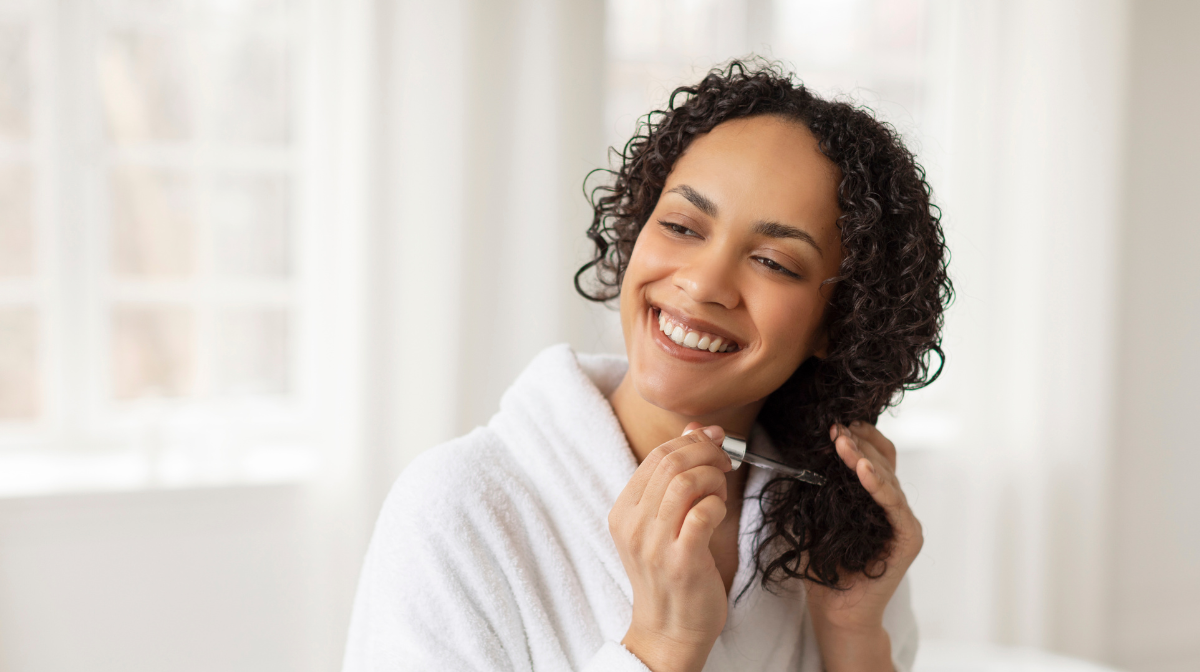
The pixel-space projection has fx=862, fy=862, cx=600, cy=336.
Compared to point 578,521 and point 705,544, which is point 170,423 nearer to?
point 578,521

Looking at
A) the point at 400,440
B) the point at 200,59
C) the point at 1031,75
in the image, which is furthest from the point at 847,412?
the point at 1031,75

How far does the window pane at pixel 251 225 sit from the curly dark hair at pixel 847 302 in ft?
4.42

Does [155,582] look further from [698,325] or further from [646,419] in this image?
[698,325]

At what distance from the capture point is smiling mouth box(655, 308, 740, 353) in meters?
0.98

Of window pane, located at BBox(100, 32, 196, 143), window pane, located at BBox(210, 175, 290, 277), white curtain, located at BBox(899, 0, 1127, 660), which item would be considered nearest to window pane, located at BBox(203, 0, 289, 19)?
window pane, located at BBox(100, 32, 196, 143)

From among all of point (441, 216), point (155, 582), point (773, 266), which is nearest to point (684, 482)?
point (773, 266)

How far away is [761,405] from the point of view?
4.09ft

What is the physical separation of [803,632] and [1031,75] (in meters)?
2.15

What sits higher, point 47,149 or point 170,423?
point 47,149

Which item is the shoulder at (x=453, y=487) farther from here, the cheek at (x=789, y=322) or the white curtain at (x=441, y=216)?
the white curtain at (x=441, y=216)

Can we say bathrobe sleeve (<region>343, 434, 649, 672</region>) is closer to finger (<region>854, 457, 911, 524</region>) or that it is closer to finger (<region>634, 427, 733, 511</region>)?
finger (<region>634, 427, 733, 511</region>)

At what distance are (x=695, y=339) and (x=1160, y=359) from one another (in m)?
2.71

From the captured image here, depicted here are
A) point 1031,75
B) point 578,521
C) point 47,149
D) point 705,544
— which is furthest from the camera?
point 1031,75

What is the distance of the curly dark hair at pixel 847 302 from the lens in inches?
40.4
